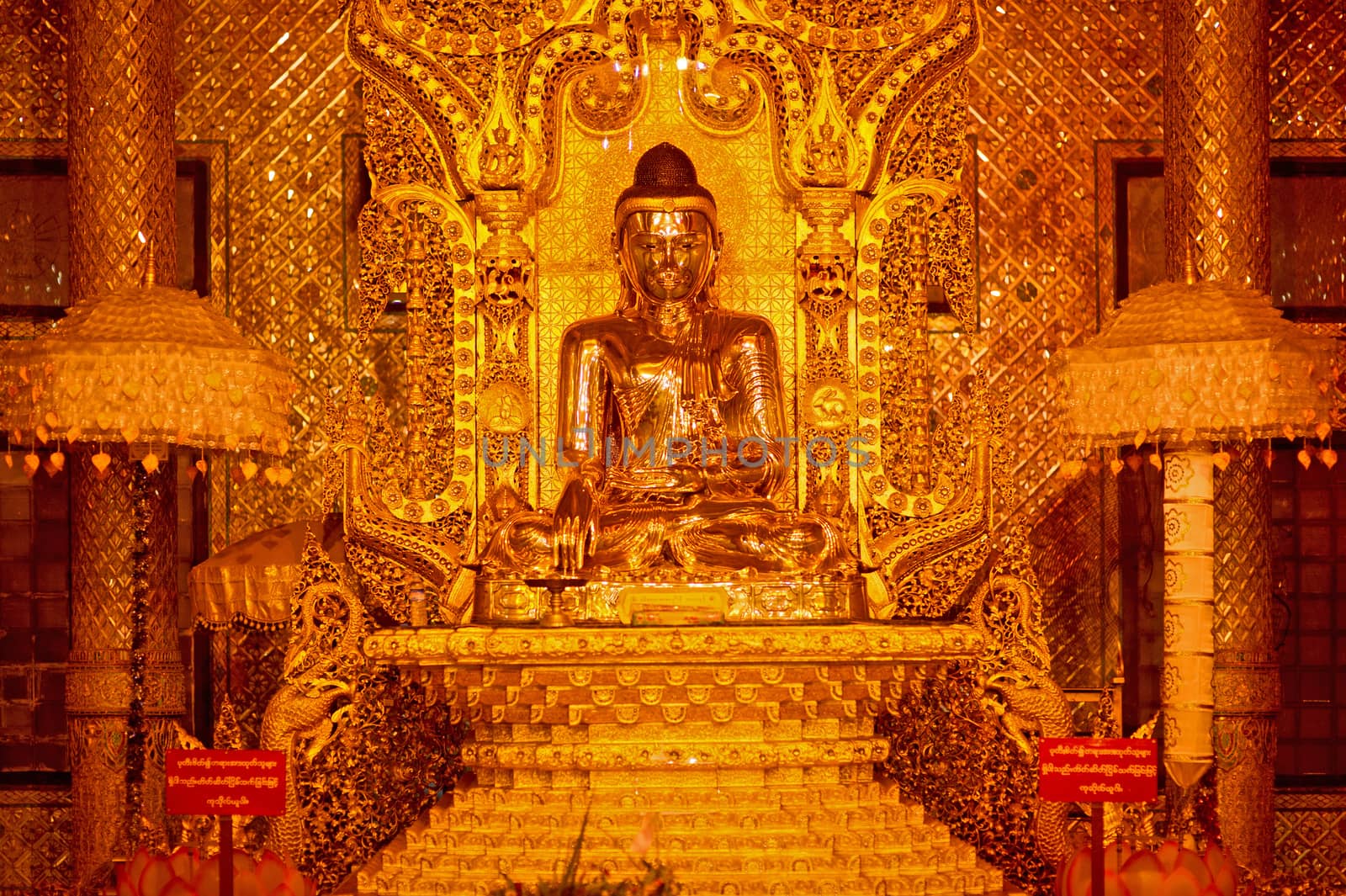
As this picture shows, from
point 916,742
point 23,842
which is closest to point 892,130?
point 916,742

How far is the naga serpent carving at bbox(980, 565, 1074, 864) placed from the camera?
7188mm

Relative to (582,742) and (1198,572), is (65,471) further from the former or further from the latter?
(1198,572)

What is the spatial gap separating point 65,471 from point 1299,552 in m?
5.99

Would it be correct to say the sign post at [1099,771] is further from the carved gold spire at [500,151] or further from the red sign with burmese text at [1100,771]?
the carved gold spire at [500,151]

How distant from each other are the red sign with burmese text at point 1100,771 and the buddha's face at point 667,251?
2.76m

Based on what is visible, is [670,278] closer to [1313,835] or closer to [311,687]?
[311,687]

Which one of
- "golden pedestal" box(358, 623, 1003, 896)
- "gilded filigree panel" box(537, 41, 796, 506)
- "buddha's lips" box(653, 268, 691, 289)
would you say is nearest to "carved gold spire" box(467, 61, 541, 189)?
"gilded filigree panel" box(537, 41, 796, 506)

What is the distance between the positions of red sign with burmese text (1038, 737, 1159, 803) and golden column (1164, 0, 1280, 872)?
1997 mm

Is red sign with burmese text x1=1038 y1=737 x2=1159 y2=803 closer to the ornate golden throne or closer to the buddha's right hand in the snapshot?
the ornate golden throne

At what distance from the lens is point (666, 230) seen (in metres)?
7.52

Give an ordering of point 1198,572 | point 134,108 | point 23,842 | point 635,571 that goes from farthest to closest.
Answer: point 23,842, point 134,108, point 635,571, point 1198,572

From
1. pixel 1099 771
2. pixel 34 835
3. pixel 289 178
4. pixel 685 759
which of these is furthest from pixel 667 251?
pixel 34 835

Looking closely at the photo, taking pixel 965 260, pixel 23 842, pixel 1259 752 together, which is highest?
pixel 965 260

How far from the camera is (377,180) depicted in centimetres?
770
